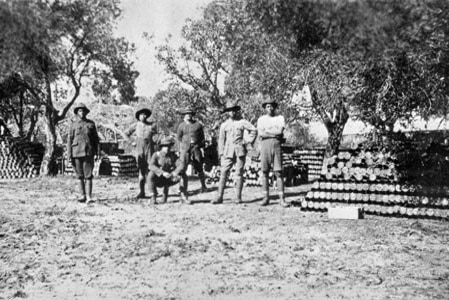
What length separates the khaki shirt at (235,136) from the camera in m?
9.43

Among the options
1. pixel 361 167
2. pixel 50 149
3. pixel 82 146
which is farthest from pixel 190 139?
pixel 50 149

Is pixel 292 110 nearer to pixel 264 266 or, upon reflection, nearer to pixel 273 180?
pixel 273 180

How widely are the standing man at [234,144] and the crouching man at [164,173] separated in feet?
2.57

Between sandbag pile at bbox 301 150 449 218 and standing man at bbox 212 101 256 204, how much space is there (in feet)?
5.09

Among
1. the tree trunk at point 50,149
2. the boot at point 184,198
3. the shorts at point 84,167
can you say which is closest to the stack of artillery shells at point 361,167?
the boot at point 184,198

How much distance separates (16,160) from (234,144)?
12.5 meters

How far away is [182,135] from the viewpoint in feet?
35.8

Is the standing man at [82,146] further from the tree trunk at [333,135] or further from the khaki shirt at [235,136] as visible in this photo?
the tree trunk at [333,135]

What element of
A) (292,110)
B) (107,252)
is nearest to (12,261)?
(107,252)

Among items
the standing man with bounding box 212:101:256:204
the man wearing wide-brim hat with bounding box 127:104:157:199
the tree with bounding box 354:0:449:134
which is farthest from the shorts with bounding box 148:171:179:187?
the tree with bounding box 354:0:449:134

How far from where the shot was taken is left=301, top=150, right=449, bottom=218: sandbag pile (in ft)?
25.2

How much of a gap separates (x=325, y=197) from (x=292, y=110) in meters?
7.88

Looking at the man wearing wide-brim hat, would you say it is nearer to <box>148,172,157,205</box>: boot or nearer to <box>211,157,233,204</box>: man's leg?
<box>148,172,157,205</box>: boot

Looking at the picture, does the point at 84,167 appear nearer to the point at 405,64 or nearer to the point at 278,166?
the point at 278,166
